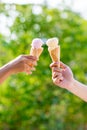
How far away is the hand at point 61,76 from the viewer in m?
2.78

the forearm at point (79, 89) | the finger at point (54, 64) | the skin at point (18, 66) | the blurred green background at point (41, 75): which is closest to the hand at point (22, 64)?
the skin at point (18, 66)

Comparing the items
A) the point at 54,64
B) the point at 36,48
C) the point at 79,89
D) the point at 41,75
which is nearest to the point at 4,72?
the point at 36,48

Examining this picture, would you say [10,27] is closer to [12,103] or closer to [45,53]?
[45,53]

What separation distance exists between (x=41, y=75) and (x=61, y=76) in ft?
Answer: 19.8

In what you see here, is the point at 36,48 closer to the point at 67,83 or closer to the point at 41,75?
the point at 67,83

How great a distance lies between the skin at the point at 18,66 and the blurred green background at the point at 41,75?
541 centimetres

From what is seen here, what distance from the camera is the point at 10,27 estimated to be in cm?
829

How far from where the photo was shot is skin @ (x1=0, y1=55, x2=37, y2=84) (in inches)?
97.9

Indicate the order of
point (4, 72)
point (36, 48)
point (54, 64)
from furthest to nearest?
point (54, 64) → point (36, 48) → point (4, 72)

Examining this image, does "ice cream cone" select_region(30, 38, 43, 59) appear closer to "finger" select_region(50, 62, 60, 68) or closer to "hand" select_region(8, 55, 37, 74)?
"hand" select_region(8, 55, 37, 74)

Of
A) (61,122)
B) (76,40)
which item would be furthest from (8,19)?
(61,122)

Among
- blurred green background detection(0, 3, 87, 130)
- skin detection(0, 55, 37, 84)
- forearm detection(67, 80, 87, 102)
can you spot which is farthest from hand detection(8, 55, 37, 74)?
blurred green background detection(0, 3, 87, 130)

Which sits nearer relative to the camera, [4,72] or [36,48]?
[4,72]

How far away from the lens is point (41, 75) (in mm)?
8859
